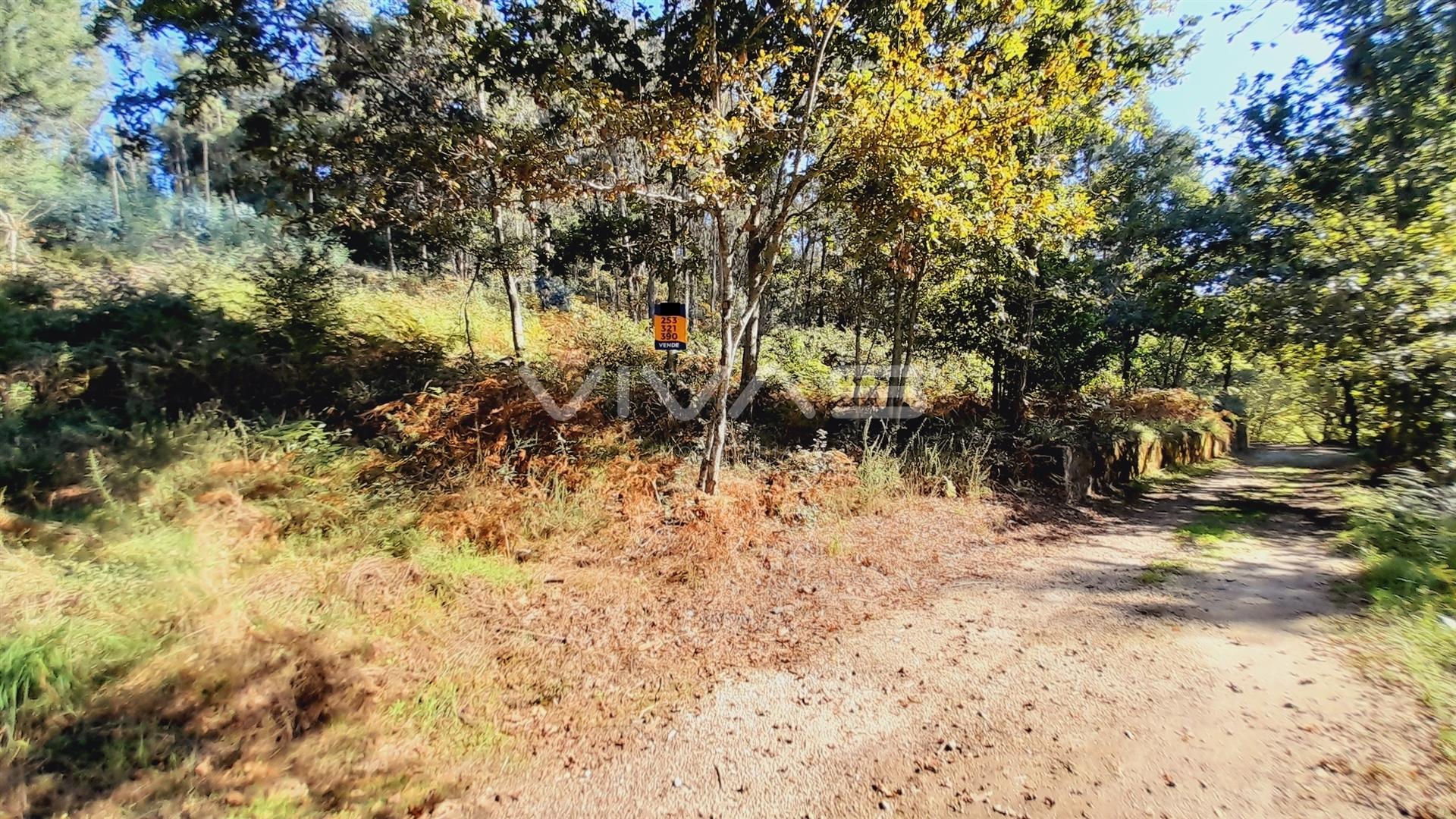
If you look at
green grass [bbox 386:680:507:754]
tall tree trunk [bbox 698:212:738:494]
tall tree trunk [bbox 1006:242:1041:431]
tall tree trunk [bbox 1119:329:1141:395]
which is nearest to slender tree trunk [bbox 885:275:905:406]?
tall tree trunk [bbox 1006:242:1041:431]

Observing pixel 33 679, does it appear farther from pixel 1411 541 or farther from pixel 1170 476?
pixel 1170 476

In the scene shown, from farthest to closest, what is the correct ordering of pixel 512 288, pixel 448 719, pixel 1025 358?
pixel 512 288 < pixel 1025 358 < pixel 448 719

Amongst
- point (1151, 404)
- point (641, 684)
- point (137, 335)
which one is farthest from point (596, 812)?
point (1151, 404)

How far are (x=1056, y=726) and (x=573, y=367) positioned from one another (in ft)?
26.6

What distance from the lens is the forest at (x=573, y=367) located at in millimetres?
3076

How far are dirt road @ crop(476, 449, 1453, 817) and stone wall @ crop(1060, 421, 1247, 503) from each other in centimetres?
411

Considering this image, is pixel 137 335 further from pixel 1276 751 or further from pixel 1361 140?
pixel 1361 140

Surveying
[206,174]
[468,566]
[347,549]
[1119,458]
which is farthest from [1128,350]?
[206,174]

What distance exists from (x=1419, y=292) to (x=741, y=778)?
31.4 ft

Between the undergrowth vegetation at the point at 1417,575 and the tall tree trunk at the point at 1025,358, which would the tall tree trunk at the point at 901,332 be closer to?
the tall tree trunk at the point at 1025,358

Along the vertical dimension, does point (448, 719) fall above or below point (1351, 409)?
below

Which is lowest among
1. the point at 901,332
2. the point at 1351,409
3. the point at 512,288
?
the point at 1351,409

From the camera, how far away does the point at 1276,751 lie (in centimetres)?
283

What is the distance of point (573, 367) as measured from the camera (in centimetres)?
943
